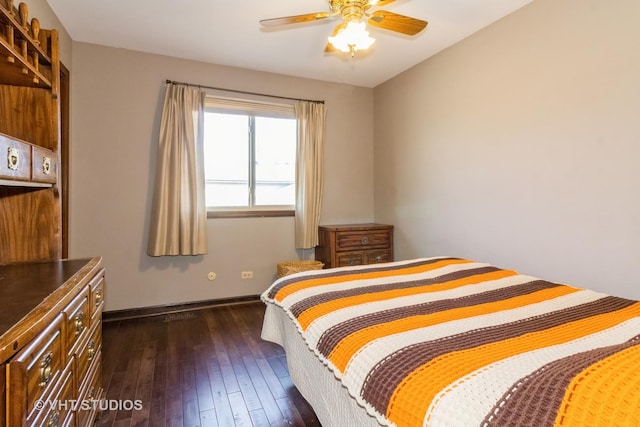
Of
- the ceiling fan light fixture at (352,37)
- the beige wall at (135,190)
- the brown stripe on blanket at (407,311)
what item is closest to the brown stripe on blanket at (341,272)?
the brown stripe on blanket at (407,311)

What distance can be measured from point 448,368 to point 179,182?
2.94 meters

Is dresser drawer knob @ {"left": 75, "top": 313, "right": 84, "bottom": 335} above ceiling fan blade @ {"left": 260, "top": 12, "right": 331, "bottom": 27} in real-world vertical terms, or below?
below

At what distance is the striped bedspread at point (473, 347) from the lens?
0.76 metres

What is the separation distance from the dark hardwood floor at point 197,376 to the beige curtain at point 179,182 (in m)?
0.76

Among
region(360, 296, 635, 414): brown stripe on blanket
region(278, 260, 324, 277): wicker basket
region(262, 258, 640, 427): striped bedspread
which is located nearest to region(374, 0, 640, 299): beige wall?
region(262, 258, 640, 427): striped bedspread

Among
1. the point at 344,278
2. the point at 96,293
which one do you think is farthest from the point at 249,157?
the point at 96,293

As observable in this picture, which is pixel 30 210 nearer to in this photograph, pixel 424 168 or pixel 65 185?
pixel 65 185

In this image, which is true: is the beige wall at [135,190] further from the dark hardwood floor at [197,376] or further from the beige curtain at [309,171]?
the dark hardwood floor at [197,376]

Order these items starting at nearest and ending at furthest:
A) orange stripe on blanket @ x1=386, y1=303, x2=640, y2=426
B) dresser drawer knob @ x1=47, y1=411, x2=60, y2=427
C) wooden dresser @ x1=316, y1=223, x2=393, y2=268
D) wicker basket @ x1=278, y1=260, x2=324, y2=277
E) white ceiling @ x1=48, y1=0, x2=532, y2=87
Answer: orange stripe on blanket @ x1=386, y1=303, x2=640, y2=426, dresser drawer knob @ x1=47, y1=411, x2=60, y2=427, white ceiling @ x1=48, y1=0, x2=532, y2=87, wicker basket @ x1=278, y1=260, x2=324, y2=277, wooden dresser @ x1=316, y1=223, x2=393, y2=268

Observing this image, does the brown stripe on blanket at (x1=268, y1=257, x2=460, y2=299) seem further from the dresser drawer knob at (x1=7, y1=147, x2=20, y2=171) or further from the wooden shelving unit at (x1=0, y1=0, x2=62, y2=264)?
the dresser drawer knob at (x1=7, y1=147, x2=20, y2=171)

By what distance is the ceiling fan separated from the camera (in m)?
1.80

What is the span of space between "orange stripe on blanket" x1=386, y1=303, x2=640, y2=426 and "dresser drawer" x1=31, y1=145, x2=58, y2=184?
1646 mm

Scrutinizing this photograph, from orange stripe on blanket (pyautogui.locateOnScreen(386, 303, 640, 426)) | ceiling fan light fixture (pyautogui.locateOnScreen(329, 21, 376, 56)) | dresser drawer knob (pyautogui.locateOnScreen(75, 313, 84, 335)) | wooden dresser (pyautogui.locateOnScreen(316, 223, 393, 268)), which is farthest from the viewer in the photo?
wooden dresser (pyautogui.locateOnScreen(316, 223, 393, 268))

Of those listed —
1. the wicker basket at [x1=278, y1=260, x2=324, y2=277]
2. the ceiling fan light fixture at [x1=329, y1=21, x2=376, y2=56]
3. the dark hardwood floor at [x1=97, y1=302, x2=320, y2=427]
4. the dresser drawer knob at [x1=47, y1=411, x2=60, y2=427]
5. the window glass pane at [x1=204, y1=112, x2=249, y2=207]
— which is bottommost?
the dark hardwood floor at [x1=97, y1=302, x2=320, y2=427]
